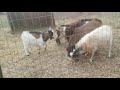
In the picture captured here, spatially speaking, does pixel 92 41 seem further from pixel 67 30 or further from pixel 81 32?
pixel 67 30

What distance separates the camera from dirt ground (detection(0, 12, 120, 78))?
4246mm

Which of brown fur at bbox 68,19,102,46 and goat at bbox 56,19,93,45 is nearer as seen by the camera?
brown fur at bbox 68,19,102,46

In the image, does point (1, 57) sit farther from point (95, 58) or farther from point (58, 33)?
point (95, 58)

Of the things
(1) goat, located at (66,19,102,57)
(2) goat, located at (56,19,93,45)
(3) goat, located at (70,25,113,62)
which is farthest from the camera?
(2) goat, located at (56,19,93,45)

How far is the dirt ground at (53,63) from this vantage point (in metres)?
4.25

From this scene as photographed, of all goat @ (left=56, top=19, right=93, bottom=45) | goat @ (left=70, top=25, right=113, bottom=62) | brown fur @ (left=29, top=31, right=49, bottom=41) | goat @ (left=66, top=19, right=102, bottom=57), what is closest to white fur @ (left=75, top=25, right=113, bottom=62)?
goat @ (left=70, top=25, right=113, bottom=62)

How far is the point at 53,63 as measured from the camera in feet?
15.5

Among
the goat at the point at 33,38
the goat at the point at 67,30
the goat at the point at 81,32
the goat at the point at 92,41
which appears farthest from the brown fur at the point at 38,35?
the goat at the point at 92,41

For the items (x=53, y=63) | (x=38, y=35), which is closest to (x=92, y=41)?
(x=53, y=63)

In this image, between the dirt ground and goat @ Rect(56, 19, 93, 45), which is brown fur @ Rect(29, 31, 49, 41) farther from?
goat @ Rect(56, 19, 93, 45)
